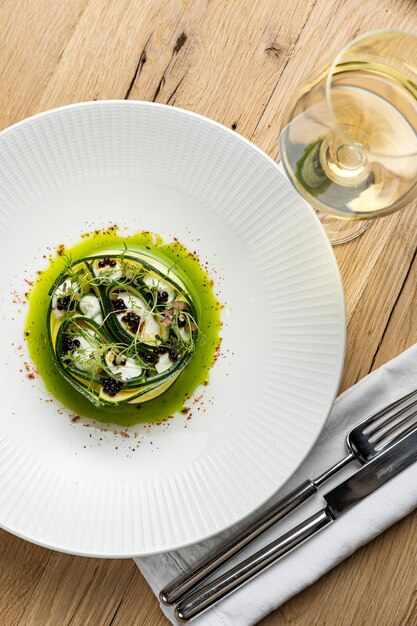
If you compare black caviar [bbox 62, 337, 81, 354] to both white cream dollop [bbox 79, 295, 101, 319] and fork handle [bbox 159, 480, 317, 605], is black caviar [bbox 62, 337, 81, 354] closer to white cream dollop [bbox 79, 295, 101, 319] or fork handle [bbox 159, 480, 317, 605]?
white cream dollop [bbox 79, 295, 101, 319]

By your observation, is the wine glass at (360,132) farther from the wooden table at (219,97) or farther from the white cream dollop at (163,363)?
the white cream dollop at (163,363)

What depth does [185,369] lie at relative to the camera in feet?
5.77

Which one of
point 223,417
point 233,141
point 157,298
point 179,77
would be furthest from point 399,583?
point 179,77

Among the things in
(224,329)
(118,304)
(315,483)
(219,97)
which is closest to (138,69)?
(219,97)

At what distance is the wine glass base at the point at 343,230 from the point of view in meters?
1.70

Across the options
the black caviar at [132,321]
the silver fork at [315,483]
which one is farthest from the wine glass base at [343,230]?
the black caviar at [132,321]

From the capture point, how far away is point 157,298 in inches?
68.2

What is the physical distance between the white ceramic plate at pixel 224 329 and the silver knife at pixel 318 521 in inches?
6.8

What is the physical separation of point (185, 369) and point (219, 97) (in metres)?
0.73

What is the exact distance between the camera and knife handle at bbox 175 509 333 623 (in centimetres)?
166

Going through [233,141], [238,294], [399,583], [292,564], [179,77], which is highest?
[179,77]

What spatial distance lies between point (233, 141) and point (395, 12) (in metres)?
0.58

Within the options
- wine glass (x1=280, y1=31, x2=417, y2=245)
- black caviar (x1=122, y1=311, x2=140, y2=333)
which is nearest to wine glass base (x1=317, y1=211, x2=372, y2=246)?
wine glass (x1=280, y1=31, x2=417, y2=245)

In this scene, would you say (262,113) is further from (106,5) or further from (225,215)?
(106,5)
